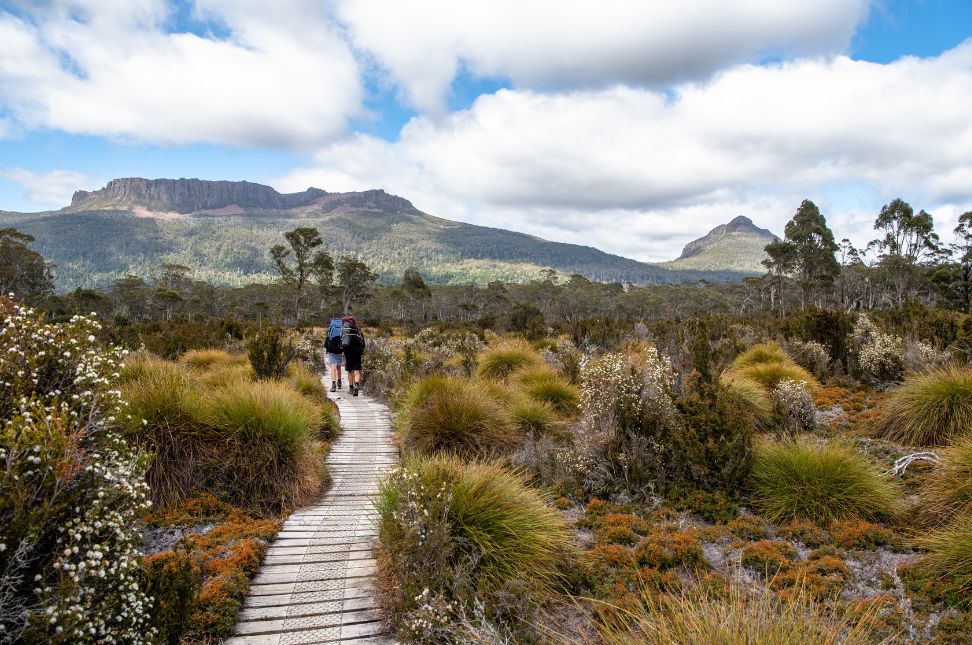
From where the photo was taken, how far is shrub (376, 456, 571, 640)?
379 centimetres

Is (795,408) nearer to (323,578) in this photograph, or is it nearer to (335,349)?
(323,578)

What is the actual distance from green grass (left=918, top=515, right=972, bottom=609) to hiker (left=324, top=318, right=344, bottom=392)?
33.0ft

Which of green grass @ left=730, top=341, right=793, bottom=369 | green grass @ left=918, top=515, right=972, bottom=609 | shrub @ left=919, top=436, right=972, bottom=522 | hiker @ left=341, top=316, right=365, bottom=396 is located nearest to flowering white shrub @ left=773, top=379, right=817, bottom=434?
shrub @ left=919, top=436, right=972, bottom=522

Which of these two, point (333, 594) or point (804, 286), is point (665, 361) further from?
point (804, 286)

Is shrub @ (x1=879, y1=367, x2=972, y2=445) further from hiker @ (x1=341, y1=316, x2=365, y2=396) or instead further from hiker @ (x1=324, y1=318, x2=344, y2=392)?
hiker @ (x1=324, y1=318, x2=344, y2=392)

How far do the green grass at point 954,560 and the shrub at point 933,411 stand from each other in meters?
3.54

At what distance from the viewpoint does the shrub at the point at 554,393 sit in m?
10.1

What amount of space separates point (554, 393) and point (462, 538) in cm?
647

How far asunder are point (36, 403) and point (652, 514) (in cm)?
569

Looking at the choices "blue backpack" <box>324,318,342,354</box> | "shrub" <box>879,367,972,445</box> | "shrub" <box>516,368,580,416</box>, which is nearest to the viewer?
"shrub" <box>879,367,972,445</box>

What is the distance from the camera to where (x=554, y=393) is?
1039 cm

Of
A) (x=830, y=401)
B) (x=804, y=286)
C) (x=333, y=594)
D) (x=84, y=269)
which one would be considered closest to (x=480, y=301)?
(x=804, y=286)

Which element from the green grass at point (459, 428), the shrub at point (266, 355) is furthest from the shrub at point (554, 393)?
the shrub at point (266, 355)

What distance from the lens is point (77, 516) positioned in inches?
104
